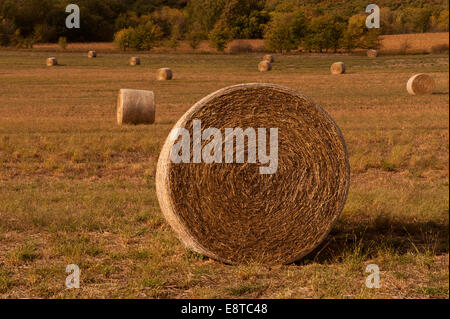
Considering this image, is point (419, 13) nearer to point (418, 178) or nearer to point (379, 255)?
point (418, 178)

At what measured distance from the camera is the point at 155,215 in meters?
7.82

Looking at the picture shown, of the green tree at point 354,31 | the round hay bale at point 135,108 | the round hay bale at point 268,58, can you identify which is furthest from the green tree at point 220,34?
the round hay bale at point 268,58

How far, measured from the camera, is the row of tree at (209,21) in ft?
54.9

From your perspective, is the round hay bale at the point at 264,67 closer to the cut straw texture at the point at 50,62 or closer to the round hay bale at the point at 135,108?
the cut straw texture at the point at 50,62

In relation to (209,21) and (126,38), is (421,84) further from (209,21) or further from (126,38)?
(126,38)

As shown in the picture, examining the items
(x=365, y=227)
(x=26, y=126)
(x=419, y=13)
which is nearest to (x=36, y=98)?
(x=26, y=126)

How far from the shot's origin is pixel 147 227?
746 centimetres

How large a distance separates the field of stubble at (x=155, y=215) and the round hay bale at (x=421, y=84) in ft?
9.37

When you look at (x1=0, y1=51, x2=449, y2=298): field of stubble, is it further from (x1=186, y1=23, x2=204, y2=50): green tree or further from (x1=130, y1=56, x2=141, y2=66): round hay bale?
(x1=130, y1=56, x2=141, y2=66): round hay bale

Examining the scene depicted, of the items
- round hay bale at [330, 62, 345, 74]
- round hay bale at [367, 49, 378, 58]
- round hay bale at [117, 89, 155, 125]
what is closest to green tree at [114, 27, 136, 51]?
round hay bale at [117, 89, 155, 125]

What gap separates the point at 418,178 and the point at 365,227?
143 inches

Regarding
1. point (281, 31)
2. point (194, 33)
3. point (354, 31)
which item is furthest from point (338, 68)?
point (194, 33)

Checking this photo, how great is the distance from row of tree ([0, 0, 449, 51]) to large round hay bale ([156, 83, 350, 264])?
31.3ft

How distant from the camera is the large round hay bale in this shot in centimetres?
593
